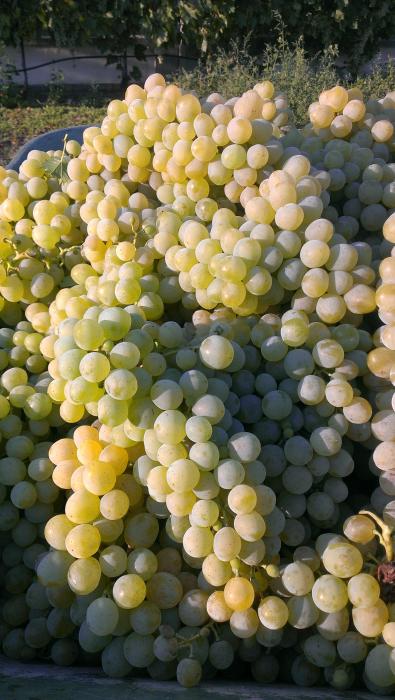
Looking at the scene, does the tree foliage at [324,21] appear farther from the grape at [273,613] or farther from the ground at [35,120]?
the grape at [273,613]

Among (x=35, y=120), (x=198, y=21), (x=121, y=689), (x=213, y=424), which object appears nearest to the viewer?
(x=121, y=689)

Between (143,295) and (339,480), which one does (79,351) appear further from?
(339,480)

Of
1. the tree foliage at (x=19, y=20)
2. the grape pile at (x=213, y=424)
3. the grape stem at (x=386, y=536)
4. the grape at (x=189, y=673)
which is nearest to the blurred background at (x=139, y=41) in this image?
the tree foliage at (x=19, y=20)

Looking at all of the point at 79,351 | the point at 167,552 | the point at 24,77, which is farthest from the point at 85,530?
the point at 24,77

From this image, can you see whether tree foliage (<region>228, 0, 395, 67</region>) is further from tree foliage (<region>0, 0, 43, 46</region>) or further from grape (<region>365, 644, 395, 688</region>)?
grape (<region>365, 644, 395, 688</region>)

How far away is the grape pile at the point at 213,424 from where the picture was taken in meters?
0.73

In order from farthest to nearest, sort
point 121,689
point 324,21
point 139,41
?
point 139,41
point 324,21
point 121,689

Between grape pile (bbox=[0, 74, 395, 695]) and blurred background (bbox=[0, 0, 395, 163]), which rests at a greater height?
blurred background (bbox=[0, 0, 395, 163])

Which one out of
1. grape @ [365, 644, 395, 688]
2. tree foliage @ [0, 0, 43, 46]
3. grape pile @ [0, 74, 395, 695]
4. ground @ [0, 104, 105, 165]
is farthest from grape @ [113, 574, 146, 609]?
tree foliage @ [0, 0, 43, 46]

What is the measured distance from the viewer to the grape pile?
733 millimetres

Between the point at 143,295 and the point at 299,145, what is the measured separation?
0.45 m

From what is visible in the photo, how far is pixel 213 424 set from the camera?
771mm

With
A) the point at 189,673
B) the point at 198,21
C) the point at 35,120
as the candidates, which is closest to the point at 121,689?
the point at 189,673

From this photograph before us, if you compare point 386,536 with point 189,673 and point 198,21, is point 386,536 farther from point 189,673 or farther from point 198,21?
point 198,21
